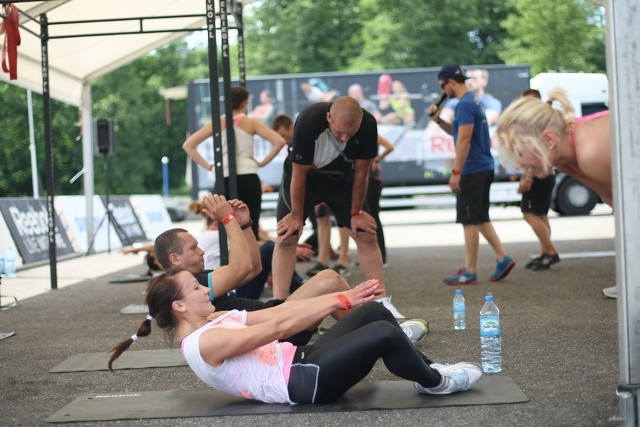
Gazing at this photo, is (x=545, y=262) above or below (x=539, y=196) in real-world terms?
below

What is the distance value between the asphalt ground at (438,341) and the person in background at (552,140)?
1.02 metres

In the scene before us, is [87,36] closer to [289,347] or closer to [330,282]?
[330,282]

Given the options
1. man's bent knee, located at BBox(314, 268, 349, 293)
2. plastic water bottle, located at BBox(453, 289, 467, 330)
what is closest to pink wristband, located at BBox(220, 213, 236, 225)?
man's bent knee, located at BBox(314, 268, 349, 293)

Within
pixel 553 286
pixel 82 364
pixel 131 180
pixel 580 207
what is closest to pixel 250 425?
pixel 82 364

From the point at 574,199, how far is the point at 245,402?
18.8 m

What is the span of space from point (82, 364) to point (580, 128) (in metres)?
3.33

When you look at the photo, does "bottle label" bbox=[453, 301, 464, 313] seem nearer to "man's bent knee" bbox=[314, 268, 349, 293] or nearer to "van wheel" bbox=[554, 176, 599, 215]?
"man's bent knee" bbox=[314, 268, 349, 293]

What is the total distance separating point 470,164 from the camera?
9.39m

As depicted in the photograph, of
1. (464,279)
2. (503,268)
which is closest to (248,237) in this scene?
(464,279)

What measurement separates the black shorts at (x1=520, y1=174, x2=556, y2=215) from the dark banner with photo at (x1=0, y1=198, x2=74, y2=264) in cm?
667

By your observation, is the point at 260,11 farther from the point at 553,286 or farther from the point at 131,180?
the point at 553,286

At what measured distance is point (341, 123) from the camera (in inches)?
255

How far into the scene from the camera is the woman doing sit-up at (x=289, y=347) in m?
4.38

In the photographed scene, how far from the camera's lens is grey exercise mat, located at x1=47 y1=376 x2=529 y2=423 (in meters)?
4.60
